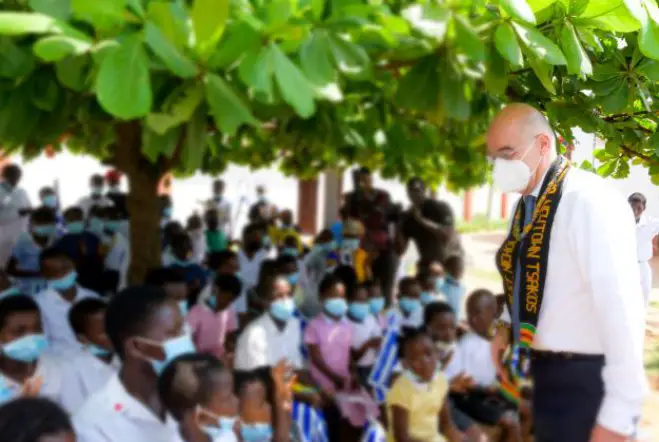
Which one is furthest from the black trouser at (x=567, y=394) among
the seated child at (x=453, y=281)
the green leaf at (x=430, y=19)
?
the seated child at (x=453, y=281)

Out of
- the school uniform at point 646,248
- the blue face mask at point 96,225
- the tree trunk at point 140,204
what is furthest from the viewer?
the blue face mask at point 96,225

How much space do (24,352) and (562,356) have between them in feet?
6.66

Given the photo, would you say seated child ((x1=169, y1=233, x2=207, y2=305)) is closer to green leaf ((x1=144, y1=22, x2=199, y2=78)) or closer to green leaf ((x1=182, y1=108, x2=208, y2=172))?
green leaf ((x1=182, y1=108, x2=208, y2=172))

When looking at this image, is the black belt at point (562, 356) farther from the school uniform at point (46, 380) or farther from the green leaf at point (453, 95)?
the school uniform at point (46, 380)

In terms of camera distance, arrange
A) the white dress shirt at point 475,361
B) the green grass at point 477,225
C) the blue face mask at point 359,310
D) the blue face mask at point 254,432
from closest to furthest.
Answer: the blue face mask at point 254,432 < the white dress shirt at point 475,361 < the blue face mask at point 359,310 < the green grass at point 477,225

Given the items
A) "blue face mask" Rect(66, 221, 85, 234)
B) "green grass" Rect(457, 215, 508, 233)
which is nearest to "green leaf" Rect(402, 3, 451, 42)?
"blue face mask" Rect(66, 221, 85, 234)

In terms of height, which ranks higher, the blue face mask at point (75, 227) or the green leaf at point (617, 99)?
the green leaf at point (617, 99)

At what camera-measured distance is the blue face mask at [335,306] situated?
4.00 meters

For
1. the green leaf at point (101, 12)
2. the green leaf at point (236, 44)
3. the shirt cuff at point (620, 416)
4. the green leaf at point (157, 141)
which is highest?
the green leaf at point (101, 12)

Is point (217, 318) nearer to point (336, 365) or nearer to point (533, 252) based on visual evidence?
point (336, 365)

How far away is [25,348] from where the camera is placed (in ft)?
8.73

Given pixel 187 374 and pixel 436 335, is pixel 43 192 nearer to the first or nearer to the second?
pixel 436 335

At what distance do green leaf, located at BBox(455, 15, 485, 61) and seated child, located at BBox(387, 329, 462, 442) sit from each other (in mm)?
2269

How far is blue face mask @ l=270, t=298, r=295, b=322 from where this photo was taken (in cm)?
366
